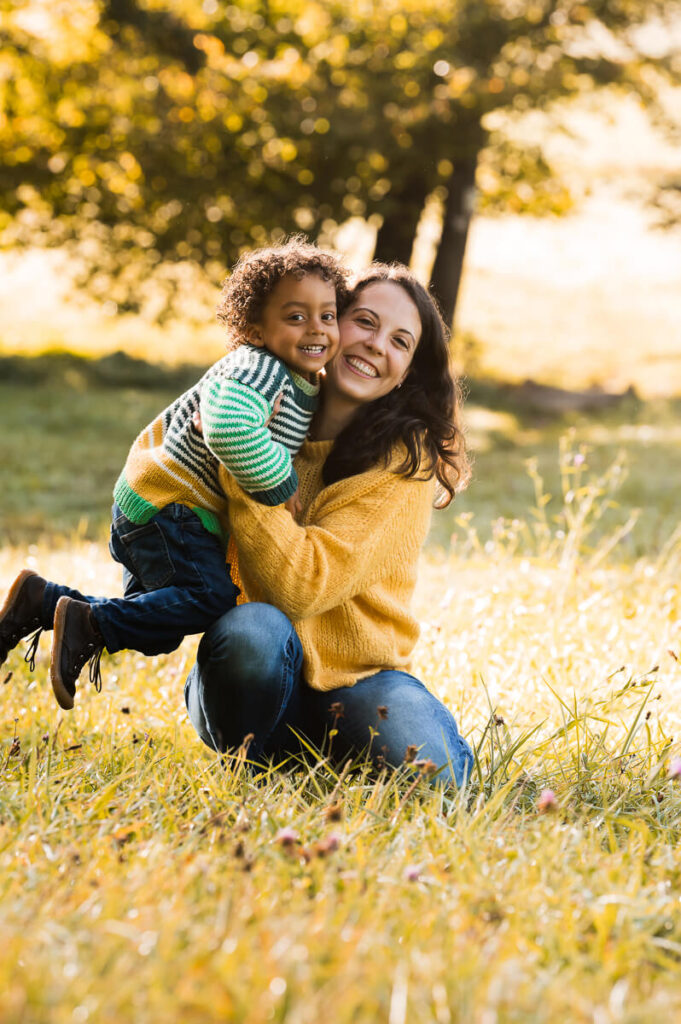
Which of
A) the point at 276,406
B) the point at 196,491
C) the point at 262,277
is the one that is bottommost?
the point at 196,491

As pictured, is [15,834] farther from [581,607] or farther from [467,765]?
[581,607]

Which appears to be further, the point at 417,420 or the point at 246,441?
the point at 417,420

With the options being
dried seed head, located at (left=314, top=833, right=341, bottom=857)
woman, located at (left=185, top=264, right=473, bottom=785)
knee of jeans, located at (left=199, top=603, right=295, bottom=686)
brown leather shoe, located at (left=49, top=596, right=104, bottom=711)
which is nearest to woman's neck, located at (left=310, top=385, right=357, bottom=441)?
woman, located at (left=185, top=264, right=473, bottom=785)

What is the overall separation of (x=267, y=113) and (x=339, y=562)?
28.0 feet

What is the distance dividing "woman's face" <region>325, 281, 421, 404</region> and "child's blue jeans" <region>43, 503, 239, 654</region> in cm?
55

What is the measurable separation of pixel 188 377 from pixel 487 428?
12.1 feet

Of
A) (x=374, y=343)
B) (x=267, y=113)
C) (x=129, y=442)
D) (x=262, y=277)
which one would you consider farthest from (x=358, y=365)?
(x=267, y=113)

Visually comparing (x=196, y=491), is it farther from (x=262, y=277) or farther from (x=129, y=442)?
(x=129, y=442)

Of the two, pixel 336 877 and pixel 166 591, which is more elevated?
pixel 166 591

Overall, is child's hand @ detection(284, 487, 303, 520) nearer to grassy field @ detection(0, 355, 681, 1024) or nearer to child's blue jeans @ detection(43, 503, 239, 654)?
child's blue jeans @ detection(43, 503, 239, 654)

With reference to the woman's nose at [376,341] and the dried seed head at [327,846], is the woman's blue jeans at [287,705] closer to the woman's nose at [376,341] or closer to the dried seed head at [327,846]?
the dried seed head at [327,846]

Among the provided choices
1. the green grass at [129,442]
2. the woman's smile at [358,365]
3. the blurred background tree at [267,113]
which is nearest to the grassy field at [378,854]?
the woman's smile at [358,365]

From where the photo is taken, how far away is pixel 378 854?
80.7 inches

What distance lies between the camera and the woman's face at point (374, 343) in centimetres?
272
